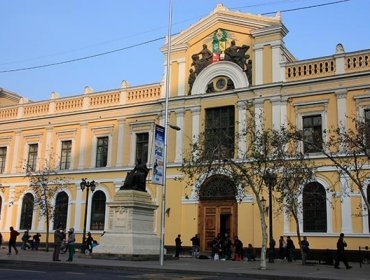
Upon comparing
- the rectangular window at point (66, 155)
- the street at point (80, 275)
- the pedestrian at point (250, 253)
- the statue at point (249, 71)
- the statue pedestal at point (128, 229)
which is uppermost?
the statue at point (249, 71)

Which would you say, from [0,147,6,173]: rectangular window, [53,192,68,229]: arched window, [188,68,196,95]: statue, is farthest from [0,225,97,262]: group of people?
[188,68,196,95]: statue

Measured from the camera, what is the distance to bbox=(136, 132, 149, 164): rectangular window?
120ft

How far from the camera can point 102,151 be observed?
38.9 metres

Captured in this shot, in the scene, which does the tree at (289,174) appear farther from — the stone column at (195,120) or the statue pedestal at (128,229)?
the stone column at (195,120)

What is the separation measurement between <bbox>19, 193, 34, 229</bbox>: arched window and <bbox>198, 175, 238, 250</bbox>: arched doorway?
1567cm

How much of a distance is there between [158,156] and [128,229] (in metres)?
4.08

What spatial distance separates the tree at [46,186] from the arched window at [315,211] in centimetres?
1828

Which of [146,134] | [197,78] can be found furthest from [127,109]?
[197,78]

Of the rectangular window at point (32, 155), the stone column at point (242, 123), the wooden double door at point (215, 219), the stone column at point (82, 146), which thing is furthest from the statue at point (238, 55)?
the rectangular window at point (32, 155)

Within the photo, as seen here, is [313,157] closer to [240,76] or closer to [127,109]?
[240,76]

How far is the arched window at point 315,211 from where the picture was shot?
29.0 meters

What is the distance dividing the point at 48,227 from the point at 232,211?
14601 millimetres

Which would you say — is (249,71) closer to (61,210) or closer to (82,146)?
(82,146)

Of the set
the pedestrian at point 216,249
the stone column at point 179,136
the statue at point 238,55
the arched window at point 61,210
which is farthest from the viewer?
the arched window at point 61,210
